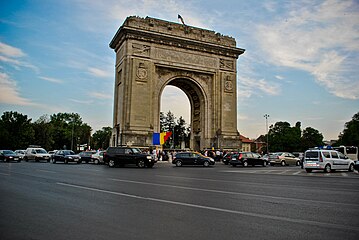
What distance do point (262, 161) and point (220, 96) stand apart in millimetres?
14346

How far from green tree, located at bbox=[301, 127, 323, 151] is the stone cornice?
5588 centimetres

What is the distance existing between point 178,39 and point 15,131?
176ft

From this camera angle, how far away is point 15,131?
73812mm

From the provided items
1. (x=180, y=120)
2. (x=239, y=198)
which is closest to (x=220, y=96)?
(x=239, y=198)

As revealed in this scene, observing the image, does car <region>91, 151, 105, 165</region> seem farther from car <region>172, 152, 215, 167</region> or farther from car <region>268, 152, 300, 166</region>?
car <region>268, 152, 300, 166</region>

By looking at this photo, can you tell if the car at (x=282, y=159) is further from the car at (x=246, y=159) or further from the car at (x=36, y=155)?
the car at (x=36, y=155)

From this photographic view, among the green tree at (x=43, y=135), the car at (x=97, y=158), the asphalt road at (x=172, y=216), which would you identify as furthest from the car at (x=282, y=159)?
the green tree at (x=43, y=135)

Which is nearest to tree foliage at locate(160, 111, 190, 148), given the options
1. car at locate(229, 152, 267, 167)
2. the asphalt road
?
car at locate(229, 152, 267, 167)

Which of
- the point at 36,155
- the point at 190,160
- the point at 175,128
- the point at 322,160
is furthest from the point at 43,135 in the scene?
the point at 322,160

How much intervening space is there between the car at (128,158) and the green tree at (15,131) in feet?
182

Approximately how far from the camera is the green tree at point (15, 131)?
230ft

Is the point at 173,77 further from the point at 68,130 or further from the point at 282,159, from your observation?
the point at 68,130

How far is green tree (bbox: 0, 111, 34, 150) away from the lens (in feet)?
230

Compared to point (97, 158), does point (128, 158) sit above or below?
above
